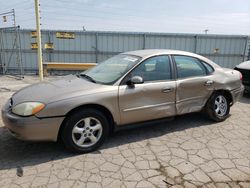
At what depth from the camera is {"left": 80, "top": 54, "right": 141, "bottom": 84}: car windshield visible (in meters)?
3.65

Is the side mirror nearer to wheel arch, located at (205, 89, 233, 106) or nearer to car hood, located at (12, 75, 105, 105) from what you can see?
car hood, located at (12, 75, 105, 105)

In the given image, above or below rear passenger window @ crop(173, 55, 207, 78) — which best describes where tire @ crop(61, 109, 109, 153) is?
below

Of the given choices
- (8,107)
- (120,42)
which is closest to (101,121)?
(8,107)

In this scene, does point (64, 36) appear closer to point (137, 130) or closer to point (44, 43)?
point (44, 43)

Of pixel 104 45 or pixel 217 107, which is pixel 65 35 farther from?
pixel 217 107

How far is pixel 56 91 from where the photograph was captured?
130 inches

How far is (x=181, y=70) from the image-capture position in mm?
4145

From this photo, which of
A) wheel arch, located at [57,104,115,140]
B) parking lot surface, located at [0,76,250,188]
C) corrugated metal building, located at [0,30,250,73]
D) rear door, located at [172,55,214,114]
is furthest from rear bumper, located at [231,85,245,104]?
corrugated metal building, located at [0,30,250,73]

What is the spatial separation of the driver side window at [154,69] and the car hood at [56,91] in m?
0.76

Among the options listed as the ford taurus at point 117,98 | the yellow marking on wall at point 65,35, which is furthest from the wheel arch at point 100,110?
the yellow marking on wall at point 65,35

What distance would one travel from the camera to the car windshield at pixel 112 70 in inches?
144

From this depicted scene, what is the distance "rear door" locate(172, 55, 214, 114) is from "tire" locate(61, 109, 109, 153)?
59.5 inches

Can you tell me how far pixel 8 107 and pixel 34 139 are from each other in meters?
0.71

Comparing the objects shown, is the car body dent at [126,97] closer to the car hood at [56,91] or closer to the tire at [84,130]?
the car hood at [56,91]
